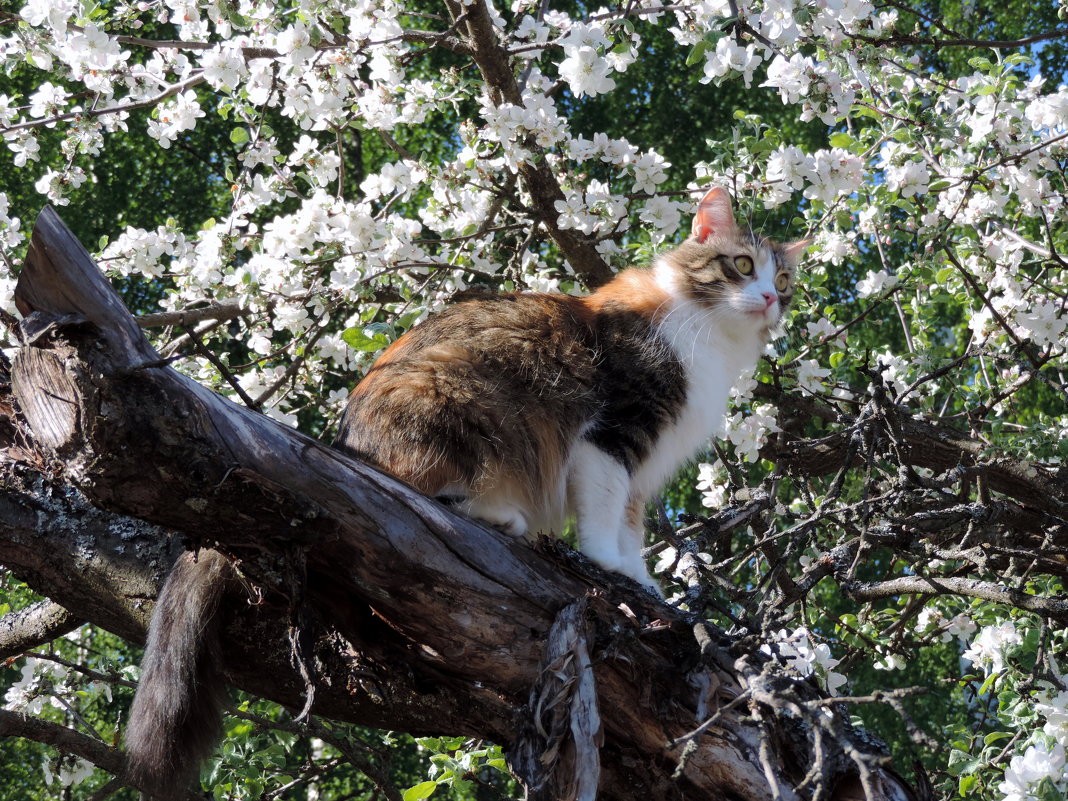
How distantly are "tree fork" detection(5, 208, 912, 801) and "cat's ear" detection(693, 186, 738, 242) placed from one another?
145cm

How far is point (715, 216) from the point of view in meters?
3.29

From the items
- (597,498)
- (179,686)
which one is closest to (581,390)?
(597,498)

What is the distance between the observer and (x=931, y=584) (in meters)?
2.54

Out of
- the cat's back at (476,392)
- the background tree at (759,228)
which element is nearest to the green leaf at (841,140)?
the background tree at (759,228)

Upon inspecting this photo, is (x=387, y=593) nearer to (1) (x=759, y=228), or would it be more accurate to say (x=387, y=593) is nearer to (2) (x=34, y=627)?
(2) (x=34, y=627)

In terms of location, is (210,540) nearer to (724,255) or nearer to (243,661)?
(243,661)

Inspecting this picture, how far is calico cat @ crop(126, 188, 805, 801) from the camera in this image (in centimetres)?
193

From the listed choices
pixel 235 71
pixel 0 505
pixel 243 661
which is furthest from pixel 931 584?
pixel 235 71

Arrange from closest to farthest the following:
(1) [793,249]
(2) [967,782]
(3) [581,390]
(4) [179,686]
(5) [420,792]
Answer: (4) [179,686]
(5) [420,792]
(2) [967,782]
(3) [581,390]
(1) [793,249]

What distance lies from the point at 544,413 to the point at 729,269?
933mm

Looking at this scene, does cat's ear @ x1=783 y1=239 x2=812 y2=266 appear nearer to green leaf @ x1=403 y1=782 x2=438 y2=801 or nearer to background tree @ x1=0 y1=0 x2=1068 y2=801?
background tree @ x1=0 y1=0 x2=1068 y2=801

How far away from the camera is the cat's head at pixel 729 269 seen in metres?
3.15

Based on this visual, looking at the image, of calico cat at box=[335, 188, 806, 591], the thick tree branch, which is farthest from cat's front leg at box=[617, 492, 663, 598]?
the thick tree branch

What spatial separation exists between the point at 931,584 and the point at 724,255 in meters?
1.21
